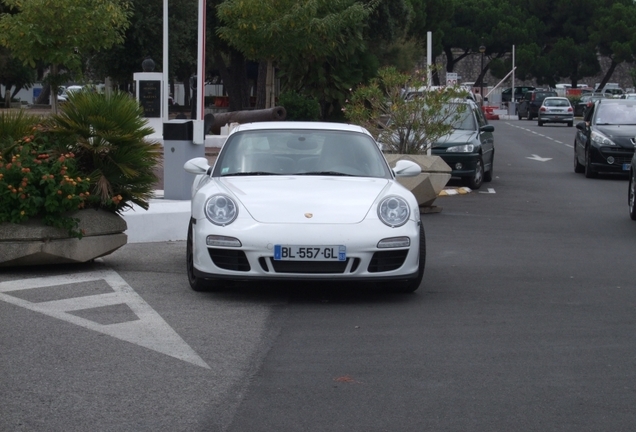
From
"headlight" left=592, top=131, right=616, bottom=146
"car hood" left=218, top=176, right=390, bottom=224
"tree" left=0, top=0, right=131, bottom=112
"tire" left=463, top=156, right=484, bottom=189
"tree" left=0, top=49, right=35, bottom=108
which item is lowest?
"tire" left=463, top=156, right=484, bottom=189

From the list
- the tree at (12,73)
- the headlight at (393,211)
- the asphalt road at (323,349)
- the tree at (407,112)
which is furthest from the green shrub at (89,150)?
the tree at (12,73)

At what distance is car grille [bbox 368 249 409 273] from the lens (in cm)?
830

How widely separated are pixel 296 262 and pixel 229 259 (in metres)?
0.52

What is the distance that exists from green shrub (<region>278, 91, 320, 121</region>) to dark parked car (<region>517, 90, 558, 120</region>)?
1491 inches

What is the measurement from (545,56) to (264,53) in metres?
64.5

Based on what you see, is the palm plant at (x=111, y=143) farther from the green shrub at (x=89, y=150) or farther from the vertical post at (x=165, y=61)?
the vertical post at (x=165, y=61)

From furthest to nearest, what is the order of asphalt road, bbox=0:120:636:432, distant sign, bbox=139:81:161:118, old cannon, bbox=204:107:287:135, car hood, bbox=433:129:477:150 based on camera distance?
1. old cannon, bbox=204:107:287:135
2. distant sign, bbox=139:81:161:118
3. car hood, bbox=433:129:477:150
4. asphalt road, bbox=0:120:636:432

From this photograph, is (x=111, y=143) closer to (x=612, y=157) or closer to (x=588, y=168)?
(x=612, y=157)

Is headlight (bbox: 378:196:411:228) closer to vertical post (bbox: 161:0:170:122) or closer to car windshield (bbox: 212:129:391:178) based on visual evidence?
car windshield (bbox: 212:129:391:178)

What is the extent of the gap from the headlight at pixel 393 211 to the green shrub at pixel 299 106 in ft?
78.3

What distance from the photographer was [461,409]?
213 inches

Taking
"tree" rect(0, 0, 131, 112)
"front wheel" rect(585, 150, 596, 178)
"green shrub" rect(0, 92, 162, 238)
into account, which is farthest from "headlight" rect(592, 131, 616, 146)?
"green shrub" rect(0, 92, 162, 238)

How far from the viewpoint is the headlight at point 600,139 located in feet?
75.4

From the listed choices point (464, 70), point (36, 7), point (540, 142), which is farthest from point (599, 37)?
point (36, 7)
